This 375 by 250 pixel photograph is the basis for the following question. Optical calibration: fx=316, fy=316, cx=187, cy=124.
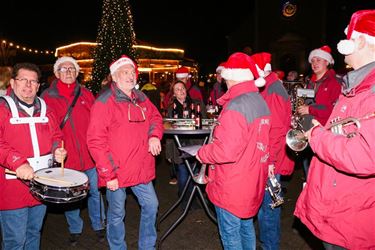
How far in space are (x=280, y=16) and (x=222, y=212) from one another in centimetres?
3291

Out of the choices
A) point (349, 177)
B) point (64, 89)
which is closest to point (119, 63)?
point (64, 89)

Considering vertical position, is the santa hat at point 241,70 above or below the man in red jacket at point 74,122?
above

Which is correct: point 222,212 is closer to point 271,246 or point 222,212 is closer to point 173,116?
point 271,246

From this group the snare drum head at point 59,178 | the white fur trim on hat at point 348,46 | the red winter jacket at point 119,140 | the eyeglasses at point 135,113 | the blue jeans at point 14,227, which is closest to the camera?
the white fur trim on hat at point 348,46

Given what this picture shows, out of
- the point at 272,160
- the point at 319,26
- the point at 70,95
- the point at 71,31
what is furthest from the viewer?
the point at 71,31

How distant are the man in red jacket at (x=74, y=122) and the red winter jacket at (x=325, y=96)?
3541 millimetres

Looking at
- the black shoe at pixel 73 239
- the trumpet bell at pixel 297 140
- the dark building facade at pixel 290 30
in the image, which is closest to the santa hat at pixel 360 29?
the trumpet bell at pixel 297 140

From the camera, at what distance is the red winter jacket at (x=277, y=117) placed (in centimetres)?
391

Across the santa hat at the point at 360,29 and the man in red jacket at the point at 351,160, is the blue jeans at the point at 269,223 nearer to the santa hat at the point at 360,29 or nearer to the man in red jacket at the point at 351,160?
the man in red jacket at the point at 351,160

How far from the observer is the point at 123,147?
3592 mm

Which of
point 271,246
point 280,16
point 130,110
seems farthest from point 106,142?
point 280,16

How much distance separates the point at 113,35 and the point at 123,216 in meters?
11.5

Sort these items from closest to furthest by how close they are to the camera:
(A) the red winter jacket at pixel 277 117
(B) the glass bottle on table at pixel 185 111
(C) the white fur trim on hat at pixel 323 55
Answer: (A) the red winter jacket at pixel 277 117
(C) the white fur trim on hat at pixel 323 55
(B) the glass bottle on table at pixel 185 111

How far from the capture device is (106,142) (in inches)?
140
